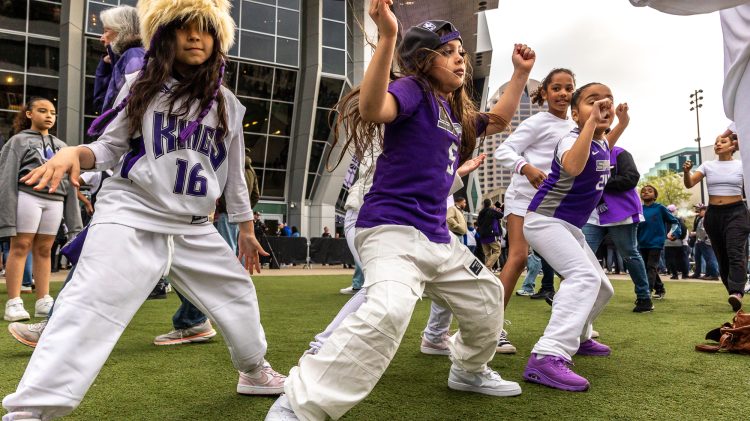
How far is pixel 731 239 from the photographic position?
20.1ft

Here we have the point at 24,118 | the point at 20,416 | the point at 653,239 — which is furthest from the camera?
the point at 653,239

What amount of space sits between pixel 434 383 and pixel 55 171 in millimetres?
2062

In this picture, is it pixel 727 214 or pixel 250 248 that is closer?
pixel 250 248

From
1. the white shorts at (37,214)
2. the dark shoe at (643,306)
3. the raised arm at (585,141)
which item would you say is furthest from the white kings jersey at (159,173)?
the dark shoe at (643,306)

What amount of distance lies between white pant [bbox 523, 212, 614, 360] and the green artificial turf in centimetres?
27

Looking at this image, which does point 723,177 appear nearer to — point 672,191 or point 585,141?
point 585,141

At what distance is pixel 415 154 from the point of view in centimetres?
229

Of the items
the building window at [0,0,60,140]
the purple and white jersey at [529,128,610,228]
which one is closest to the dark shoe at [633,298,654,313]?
the purple and white jersey at [529,128,610,228]

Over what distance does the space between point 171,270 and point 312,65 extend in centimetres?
2425

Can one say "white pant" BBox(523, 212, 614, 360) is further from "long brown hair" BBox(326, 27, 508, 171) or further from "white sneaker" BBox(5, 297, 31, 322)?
"white sneaker" BBox(5, 297, 31, 322)

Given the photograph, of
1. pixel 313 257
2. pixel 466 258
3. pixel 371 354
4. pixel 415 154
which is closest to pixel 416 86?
pixel 415 154

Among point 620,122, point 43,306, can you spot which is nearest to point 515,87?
point 620,122

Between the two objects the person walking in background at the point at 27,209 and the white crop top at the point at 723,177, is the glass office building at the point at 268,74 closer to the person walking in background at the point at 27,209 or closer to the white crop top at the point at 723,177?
the person walking in background at the point at 27,209

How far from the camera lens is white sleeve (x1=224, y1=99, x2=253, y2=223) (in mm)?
2576
